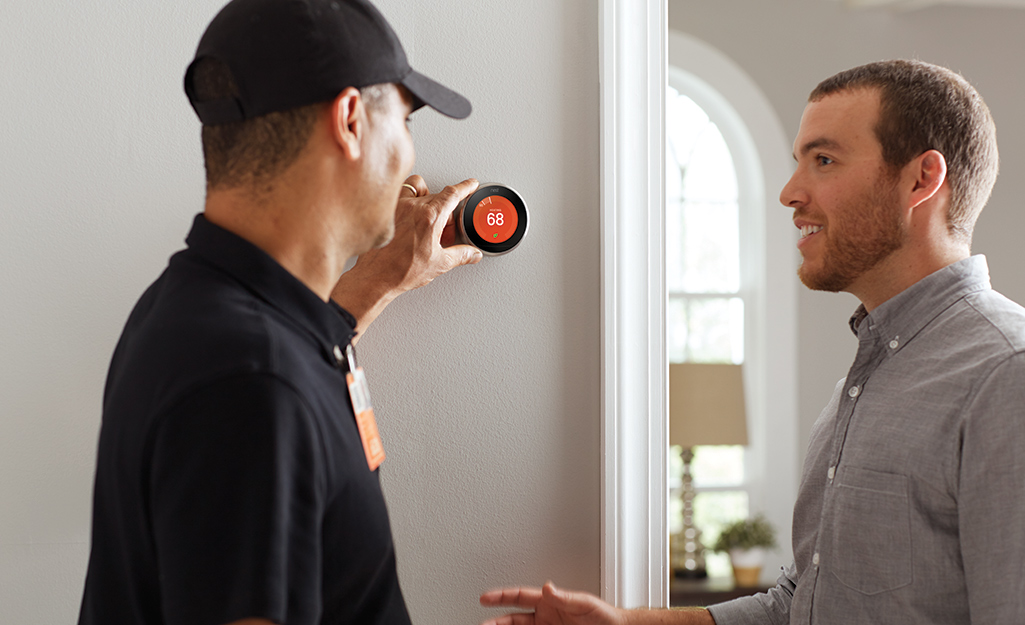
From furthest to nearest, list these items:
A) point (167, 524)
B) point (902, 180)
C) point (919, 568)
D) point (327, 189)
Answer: point (902, 180)
point (919, 568)
point (327, 189)
point (167, 524)

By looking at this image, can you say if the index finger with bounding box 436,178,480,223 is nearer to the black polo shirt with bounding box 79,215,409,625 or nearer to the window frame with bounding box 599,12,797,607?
the window frame with bounding box 599,12,797,607

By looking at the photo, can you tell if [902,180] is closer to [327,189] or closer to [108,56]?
[327,189]

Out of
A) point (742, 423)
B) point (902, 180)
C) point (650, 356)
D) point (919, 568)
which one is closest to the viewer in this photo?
point (919, 568)

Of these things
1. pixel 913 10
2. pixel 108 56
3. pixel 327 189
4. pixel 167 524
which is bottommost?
pixel 167 524

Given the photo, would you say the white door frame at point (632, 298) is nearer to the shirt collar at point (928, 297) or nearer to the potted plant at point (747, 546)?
the shirt collar at point (928, 297)

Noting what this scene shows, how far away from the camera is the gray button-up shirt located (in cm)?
83

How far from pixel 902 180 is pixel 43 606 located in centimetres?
A: 132

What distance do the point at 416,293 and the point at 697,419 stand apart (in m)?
2.64

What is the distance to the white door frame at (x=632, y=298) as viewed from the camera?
1180 mm

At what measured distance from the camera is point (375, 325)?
1153mm

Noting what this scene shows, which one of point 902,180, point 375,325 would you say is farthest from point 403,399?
point 902,180

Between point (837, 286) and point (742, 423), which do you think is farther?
point (742, 423)

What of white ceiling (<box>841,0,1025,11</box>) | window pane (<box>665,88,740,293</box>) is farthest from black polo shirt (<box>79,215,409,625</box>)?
white ceiling (<box>841,0,1025,11</box>)

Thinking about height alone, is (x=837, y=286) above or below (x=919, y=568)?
above
